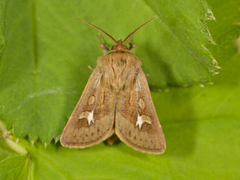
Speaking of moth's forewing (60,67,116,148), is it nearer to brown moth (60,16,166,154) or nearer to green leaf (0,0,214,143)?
brown moth (60,16,166,154)

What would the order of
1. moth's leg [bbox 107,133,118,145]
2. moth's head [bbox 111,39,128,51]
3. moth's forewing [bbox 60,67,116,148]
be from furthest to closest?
moth's leg [bbox 107,133,118,145] < moth's head [bbox 111,39,128,51] < moth's forewing [bbox 60,67,116,148]

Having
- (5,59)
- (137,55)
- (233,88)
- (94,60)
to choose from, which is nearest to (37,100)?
(5,59)

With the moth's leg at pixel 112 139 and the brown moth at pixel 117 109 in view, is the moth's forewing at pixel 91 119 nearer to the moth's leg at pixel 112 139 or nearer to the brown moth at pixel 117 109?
the brown moth at pixel 117 109

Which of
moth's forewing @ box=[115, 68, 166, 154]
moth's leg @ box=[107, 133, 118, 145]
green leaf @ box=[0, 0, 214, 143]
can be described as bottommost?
moth's leg @ box=[107, 133, 118, 145]

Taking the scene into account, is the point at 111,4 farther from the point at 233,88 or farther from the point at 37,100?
the point at 233,88

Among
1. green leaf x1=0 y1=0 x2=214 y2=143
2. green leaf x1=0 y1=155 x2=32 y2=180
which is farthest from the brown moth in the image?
green leaf x1=0 y1=155 x2=32 y2=180

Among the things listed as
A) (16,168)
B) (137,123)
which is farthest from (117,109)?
(16,168)

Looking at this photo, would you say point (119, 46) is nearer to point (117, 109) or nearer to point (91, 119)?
point (117, 109)
